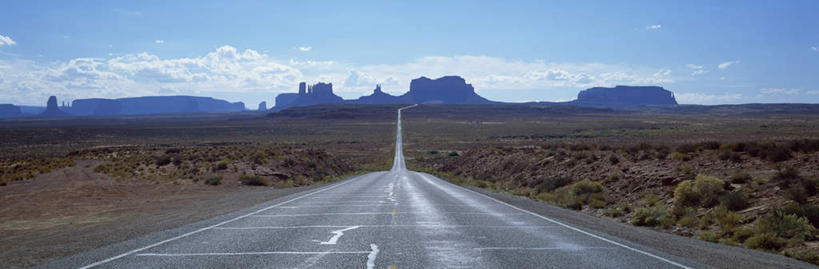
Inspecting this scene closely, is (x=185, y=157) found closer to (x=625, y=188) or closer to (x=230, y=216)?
(x=230, y=216)

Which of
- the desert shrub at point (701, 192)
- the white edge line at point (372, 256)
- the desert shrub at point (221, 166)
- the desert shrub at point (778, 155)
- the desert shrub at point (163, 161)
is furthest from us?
the desert shrub at point (163, 161)

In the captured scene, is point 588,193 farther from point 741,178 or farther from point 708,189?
point 741,178

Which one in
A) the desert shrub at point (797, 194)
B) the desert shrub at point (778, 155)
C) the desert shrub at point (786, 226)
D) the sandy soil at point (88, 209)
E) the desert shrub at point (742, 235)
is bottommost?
the sandy soil at point (88, 209)

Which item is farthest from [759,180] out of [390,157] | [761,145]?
[390,157]

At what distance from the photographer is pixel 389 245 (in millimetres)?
8438

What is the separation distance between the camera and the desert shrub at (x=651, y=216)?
1303 cm

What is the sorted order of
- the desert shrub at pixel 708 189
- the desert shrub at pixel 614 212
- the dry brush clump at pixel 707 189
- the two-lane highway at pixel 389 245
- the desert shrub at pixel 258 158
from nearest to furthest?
the two-lane highway at pixel 389 245 → the dry brush clump at pixel 707 189 → the desert shrub at pixel 708 189 → the desert shrub at pixel 614 212 → the desert shrub at pixel 258 158

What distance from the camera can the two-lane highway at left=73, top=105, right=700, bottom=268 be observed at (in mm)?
7148

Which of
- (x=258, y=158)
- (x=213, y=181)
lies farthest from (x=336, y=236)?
(x=258, y=158)

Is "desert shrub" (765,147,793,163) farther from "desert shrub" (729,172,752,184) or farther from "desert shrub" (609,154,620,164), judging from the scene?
"desert shrub" (609,154,620,164)

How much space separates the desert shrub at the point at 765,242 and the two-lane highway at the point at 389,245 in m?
3.02

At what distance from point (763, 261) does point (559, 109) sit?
591 ft

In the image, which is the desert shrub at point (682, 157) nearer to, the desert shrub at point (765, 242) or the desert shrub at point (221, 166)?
the desert shrub at point (765, 242)

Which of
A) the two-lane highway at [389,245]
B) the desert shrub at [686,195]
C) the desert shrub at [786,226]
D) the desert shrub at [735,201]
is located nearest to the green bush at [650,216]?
the desert shrub at [686,195]
